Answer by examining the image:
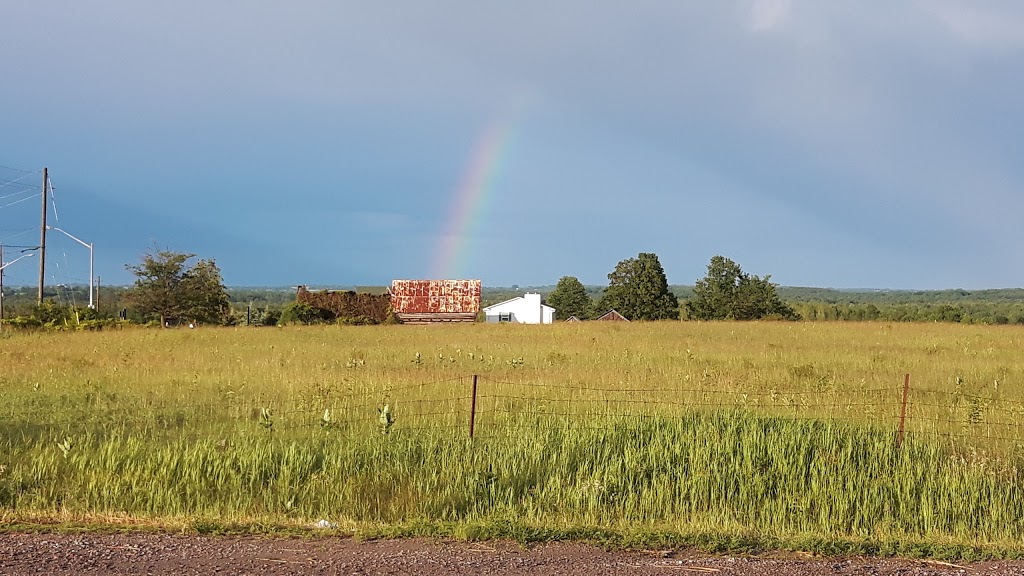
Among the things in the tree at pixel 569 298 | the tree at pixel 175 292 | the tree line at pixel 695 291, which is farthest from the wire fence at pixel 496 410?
the tree at pixel 569 298

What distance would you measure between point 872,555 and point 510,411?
5.54 metres

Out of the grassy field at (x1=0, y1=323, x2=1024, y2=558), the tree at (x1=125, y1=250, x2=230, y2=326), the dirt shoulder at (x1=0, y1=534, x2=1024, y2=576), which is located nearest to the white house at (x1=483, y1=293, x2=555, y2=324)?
the tree at (x1=125, y1=250, x2=230, y2=326)

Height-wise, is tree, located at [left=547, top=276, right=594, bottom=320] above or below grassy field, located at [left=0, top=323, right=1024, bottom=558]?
above

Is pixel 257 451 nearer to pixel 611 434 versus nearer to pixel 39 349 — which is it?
pixel 611 434

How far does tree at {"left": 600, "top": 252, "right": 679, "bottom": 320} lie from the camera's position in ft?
305

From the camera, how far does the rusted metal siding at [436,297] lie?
6794cm

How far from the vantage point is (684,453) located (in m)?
9.10

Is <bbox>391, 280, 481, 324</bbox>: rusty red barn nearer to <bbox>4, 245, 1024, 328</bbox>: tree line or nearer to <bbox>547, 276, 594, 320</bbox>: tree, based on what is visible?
<bbox>4, 245, 1024, 328</bbox>: tree line

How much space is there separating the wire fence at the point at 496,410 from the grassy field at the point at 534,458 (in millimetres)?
58

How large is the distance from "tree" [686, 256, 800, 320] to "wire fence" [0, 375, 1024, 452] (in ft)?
239

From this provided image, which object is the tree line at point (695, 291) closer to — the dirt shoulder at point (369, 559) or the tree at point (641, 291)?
the tree at point (641, 291)

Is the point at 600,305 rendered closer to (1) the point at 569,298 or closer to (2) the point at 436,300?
(1) the point at 569,298

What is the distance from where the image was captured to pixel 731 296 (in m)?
94.1

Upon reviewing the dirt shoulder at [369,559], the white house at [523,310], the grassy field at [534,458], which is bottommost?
the dirt shoulder at [369,559]
